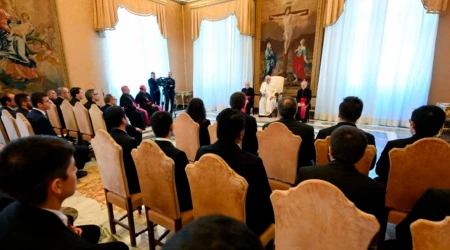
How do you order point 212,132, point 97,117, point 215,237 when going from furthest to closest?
point 97,117
point 212,132
point 215,237

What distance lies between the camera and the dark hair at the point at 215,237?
37 cm

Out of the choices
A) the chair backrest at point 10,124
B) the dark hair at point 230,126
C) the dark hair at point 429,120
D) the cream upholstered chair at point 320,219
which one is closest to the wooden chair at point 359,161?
the dark hair at point 429,120

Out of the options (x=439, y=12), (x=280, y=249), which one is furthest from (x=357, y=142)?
(x=439, y=12)

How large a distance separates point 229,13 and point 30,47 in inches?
214

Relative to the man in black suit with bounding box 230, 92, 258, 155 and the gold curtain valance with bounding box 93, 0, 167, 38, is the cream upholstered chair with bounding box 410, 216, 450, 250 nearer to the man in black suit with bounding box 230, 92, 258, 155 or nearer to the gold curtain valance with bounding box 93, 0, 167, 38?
the man in black suit with bounding box 230, 92, 258, 155

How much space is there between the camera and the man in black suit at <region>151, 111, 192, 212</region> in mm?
1650

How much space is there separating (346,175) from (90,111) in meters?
3.68

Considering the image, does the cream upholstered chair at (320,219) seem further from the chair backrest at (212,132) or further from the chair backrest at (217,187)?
the chair backrest at (212,132)

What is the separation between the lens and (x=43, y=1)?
209 inches

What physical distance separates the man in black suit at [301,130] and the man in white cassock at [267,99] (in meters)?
4.85

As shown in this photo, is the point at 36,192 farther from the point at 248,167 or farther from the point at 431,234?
the point at 431,234

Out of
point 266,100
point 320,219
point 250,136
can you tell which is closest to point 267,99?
point 266,100

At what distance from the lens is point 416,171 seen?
1499mm

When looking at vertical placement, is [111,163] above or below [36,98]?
below
